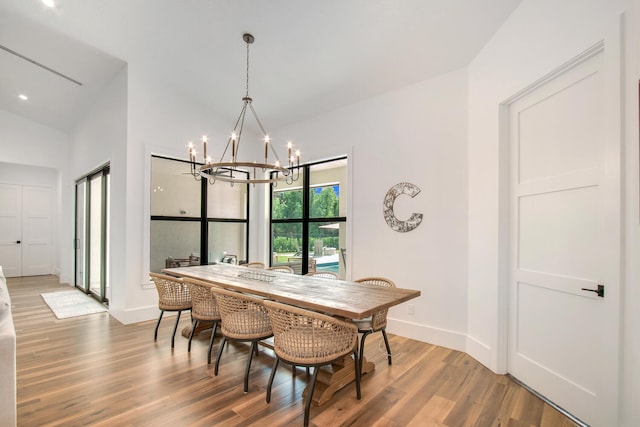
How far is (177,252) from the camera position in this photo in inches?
187

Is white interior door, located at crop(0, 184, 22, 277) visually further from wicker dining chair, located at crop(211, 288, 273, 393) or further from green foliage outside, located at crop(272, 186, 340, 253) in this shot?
wicker dining chair, located at crop(211, 288, 273, 393)

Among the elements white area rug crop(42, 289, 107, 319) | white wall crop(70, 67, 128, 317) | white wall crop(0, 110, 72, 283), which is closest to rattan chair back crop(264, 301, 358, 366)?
white wall crop(70, 67, 128, 317)

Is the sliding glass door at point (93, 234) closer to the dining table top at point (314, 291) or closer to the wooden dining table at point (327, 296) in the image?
the dining table top at point (314, 291)

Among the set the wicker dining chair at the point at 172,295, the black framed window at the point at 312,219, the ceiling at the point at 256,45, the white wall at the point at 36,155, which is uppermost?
the ceiling at the point at 256,45

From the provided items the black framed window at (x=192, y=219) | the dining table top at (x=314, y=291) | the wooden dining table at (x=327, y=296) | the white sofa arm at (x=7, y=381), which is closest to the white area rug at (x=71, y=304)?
the black framed window at (x=192, y=219)

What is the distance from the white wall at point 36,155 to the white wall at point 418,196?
6732 millimetres

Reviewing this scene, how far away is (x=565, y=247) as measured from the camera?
2180 mm

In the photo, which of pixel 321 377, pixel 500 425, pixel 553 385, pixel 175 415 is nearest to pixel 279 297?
pixel 321 377

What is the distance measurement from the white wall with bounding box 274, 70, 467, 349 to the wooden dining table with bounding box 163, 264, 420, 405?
0.95 metres

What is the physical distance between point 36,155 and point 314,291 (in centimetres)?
756

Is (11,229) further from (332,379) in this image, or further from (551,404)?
(551,404)

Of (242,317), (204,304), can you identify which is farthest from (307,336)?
(204,304)

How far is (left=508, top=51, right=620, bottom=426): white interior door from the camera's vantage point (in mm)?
1828

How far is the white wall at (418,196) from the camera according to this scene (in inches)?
130
